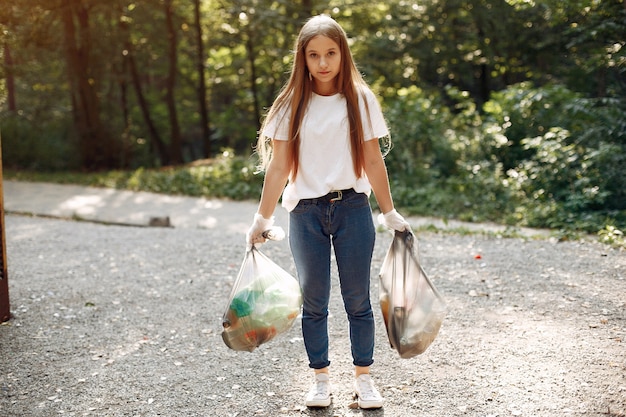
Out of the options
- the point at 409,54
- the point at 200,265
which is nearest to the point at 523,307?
the point at 200,265

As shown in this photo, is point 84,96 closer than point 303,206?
No

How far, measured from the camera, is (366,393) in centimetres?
333

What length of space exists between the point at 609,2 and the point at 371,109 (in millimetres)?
4463

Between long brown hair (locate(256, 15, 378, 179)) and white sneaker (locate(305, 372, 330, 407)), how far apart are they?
1010 mm

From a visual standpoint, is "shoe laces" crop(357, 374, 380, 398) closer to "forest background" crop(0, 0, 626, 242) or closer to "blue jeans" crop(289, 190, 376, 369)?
"blue jeans" crop(289, 190, 376, 369)

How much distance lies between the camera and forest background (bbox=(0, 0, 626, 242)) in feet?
27.0

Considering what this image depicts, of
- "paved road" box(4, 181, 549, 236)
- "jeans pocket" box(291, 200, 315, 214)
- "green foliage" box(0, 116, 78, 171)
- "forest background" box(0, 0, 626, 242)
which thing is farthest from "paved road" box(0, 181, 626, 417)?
"green foliage" box(0, 116, 78, 171)

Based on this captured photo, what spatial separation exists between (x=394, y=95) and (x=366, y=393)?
11.7m

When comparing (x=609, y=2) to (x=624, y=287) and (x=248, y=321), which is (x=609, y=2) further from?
(x=248, y=321)

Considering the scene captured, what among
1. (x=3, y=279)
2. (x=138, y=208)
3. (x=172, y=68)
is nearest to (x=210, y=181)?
(x=138, y=208)

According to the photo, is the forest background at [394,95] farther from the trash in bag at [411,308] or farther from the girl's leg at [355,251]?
the trash in bag at [411,308]

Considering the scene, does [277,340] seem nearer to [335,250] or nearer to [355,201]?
[335,250]

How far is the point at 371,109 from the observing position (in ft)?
10.2

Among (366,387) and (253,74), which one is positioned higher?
(253,74)
